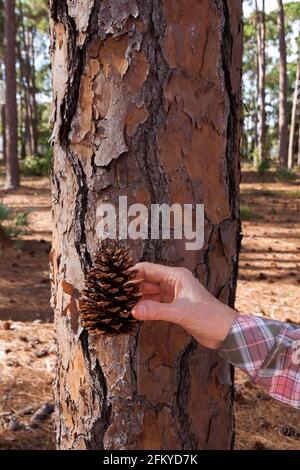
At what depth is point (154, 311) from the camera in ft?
4.79

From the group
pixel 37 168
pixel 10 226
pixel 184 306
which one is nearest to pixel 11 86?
pixel 37 168

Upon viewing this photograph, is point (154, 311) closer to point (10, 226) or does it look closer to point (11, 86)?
point (10, 226)

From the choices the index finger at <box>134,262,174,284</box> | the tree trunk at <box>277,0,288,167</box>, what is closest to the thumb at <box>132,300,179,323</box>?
the index finger at <box>134,262,174,284</box>

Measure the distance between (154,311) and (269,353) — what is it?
438 millimetres

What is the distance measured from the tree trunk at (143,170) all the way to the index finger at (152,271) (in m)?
0.08

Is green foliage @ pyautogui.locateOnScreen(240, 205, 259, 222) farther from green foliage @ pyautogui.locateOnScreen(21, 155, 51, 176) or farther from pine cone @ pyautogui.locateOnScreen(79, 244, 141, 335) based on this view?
green foliage @ pyautogui.locateOnScreen(21, 155, 51, 176)

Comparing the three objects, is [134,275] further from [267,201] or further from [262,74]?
[262,74]

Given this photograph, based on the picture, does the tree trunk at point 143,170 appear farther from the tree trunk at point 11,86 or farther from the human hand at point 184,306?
the tree trunk at point 11,86

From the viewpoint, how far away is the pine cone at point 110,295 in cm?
150

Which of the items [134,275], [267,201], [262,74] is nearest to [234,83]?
[134,275]

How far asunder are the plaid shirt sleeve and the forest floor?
156cm

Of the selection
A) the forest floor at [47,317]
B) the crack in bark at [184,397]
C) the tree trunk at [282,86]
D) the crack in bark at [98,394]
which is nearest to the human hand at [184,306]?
the crack in bark at [184,397]

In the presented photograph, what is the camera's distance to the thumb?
1460mm
